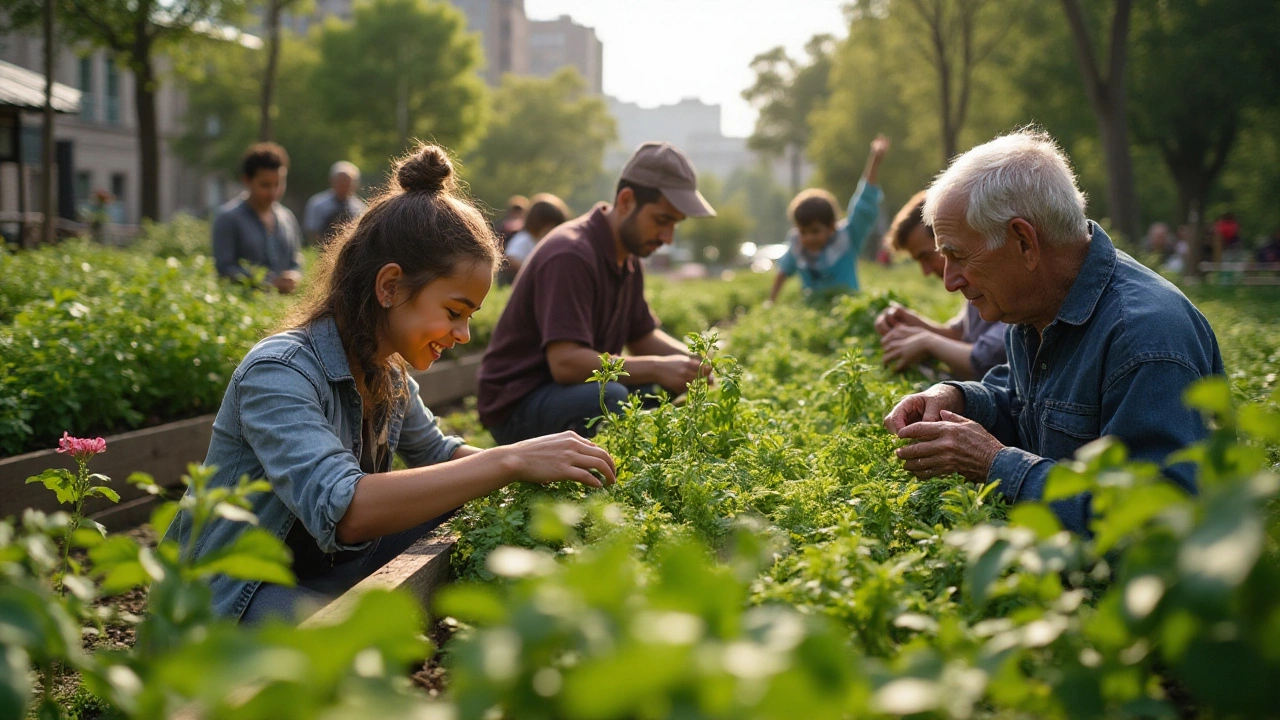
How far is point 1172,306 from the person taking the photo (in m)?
2.83

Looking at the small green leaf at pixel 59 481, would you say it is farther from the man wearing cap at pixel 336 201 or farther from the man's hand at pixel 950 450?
the man wearing cap at pixel 336 201

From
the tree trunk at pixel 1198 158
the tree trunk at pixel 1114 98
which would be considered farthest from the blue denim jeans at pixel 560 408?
the tree trunk at pixel 1198 158

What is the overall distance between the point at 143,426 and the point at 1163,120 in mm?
28405

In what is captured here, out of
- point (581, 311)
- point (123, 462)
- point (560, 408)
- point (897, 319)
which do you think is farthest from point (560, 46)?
point (560, 408)

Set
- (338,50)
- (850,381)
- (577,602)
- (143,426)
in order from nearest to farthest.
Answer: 1. (577,602)
2. (850,381)
3. (143,426)
4. (338,50)

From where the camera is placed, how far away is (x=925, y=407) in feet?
10.9

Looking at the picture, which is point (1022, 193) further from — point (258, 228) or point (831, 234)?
point (258, 228)

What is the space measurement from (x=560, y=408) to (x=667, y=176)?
139 cm

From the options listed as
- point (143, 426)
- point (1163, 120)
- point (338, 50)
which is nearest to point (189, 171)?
point (338, 50)

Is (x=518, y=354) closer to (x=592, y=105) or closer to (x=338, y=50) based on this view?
(x=338, y=50)

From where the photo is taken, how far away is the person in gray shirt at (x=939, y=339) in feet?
15.4

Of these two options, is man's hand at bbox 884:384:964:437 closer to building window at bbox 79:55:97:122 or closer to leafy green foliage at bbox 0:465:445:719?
leafy green foliage at bbox 0:465:445:719

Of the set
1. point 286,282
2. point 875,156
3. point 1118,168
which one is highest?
point 1118,168

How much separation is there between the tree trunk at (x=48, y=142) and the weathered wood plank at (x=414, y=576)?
1155 cm
